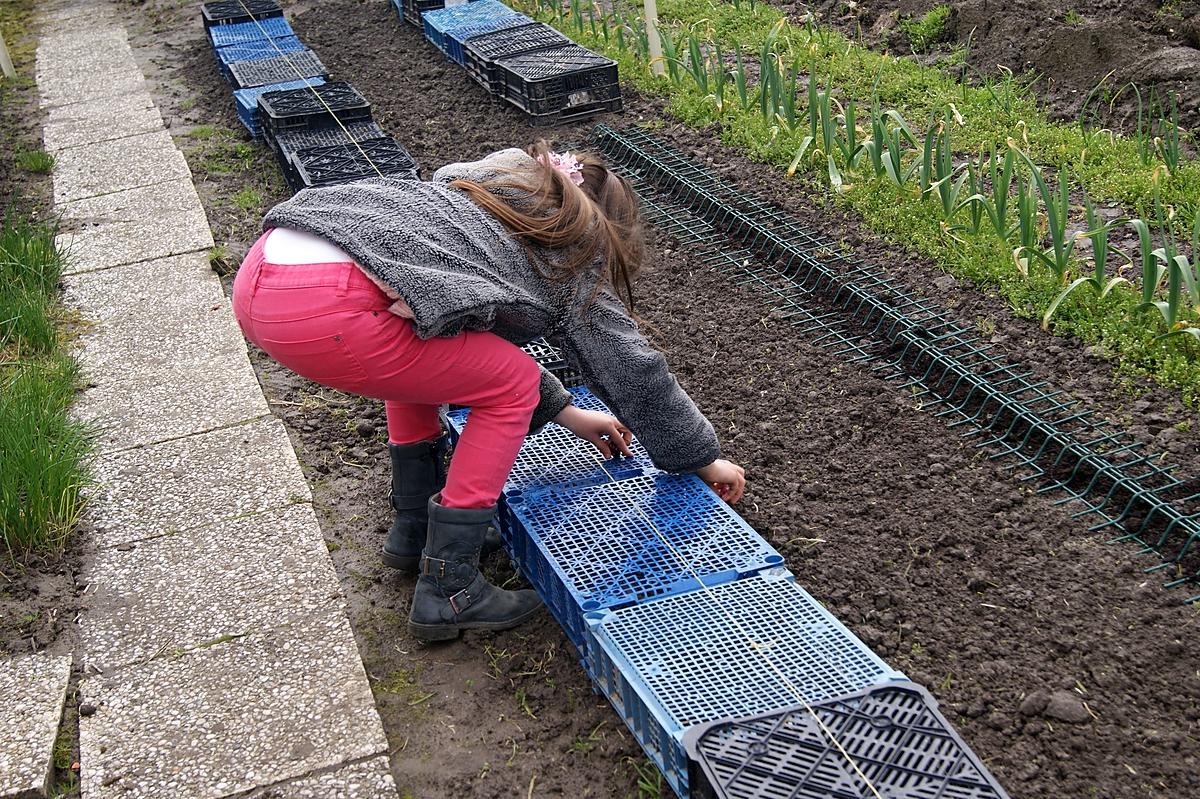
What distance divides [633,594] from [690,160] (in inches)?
126

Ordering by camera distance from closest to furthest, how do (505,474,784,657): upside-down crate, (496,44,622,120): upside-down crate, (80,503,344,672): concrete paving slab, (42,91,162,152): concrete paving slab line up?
(505,474,784,657): upside-down crate, (80,503,344,672): concrete paving slab, (496,44,622,120): upside-down crate, (42,91,162,152): concrete paving slab

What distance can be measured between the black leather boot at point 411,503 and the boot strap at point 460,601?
1.03ft

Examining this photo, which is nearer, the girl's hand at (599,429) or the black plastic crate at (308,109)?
the girl's hand at (599,429)

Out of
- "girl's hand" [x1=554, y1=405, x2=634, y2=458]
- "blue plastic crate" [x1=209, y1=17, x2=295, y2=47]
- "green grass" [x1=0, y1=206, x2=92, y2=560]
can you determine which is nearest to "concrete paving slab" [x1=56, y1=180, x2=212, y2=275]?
"green grass" [x1=0, y1=206, x2=92, y2=560]

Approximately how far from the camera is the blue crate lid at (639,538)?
2.80 m

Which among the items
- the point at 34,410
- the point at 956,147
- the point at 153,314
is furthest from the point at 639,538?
the point at 956,147

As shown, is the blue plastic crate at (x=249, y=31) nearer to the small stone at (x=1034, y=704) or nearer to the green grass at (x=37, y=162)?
the green grass at (x=37, y=162)

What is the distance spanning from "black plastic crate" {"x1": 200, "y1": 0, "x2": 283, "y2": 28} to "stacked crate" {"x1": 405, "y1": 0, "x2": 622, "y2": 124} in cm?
126

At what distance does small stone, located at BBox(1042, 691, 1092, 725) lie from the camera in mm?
2537

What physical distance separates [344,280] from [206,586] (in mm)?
1093

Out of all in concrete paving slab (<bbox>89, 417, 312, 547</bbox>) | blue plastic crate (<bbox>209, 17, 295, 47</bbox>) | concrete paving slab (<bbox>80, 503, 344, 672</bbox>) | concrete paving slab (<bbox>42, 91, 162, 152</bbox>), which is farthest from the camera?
blue plastic crate (<bbox>209, 17, 295, 47</bbox>)

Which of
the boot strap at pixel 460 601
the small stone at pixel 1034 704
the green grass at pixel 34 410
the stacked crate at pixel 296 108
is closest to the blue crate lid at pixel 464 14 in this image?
the stacked crate at pixel 296 108

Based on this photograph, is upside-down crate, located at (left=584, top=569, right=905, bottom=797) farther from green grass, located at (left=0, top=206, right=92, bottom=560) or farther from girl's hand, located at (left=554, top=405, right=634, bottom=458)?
green grass, located at (left=0, top=206, right=92, bottom=560)

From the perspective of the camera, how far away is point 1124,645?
2.71 meters
